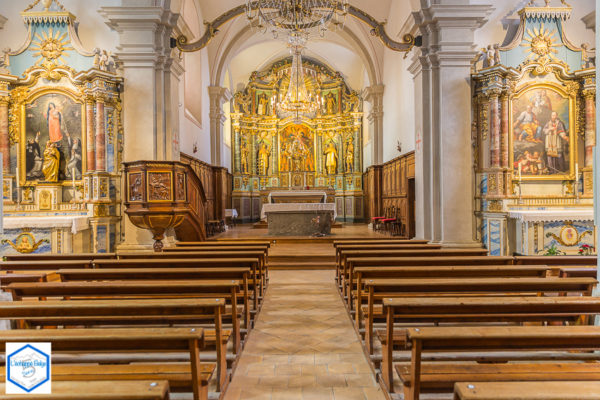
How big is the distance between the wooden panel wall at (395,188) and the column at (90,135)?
7608 millimetres

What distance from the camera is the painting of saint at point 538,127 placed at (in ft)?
28.3

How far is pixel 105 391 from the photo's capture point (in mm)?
1455

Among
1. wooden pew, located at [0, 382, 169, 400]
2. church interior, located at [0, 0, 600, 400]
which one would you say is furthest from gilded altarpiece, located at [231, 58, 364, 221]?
wooden pew, located at [0, 382, 169, 400]

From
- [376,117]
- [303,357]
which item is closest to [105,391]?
[303,357]

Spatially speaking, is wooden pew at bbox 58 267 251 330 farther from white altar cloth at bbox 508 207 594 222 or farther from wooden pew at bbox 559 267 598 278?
white altar cloth at bbox 508 207 594 222

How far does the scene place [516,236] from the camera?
788cm

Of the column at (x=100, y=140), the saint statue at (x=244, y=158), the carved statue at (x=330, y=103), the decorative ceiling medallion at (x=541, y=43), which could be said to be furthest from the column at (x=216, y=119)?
the decorative ceiling medallion at (x=541, y=43)

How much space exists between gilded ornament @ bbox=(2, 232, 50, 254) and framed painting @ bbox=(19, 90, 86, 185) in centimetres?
158

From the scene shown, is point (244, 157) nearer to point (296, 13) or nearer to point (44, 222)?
point (44, 222)

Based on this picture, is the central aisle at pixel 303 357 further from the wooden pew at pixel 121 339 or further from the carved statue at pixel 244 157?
the carved statue at pixel 244 157

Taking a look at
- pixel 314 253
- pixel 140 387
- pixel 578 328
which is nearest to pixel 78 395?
pixel 140 387

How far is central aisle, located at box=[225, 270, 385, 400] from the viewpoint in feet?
9.67

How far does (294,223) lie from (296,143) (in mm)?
9571

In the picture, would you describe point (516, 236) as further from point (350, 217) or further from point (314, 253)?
point (350, 217)
